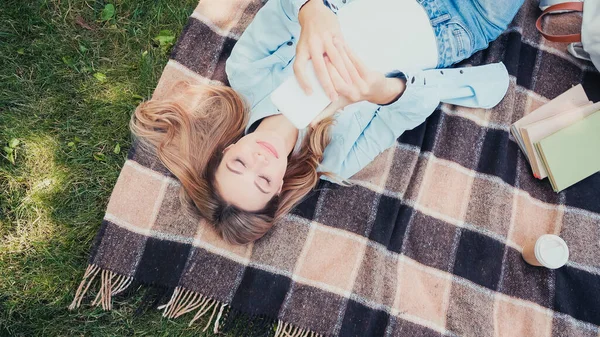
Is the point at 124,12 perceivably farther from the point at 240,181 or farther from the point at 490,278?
the point at 490,278

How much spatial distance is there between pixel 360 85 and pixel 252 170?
1.91ft

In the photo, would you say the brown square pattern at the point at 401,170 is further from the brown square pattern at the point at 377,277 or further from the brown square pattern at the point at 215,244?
the brown square pattern at the point at 215,244

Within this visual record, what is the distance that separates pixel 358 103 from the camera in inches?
95.3

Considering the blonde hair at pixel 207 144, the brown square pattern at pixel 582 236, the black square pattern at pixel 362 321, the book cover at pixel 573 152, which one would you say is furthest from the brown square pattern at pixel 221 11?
the brown square pattern at pixel 582 236

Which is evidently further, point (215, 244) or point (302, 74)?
point (215, 244)

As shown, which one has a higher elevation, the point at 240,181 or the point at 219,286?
the point at 240,181

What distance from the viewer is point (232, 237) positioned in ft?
7.75

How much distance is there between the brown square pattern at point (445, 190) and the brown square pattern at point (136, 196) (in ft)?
4.81

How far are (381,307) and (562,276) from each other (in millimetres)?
1008

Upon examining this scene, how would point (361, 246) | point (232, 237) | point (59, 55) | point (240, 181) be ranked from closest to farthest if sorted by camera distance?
point (240, 181) < point (232, 237) < point (361, 246) < point (59, 55)

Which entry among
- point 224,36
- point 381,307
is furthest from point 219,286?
point 224,36

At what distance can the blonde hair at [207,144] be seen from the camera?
231 cm

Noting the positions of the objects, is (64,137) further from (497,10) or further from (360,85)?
(497,10)

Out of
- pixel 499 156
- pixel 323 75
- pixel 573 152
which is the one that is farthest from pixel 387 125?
pixel 573 152
